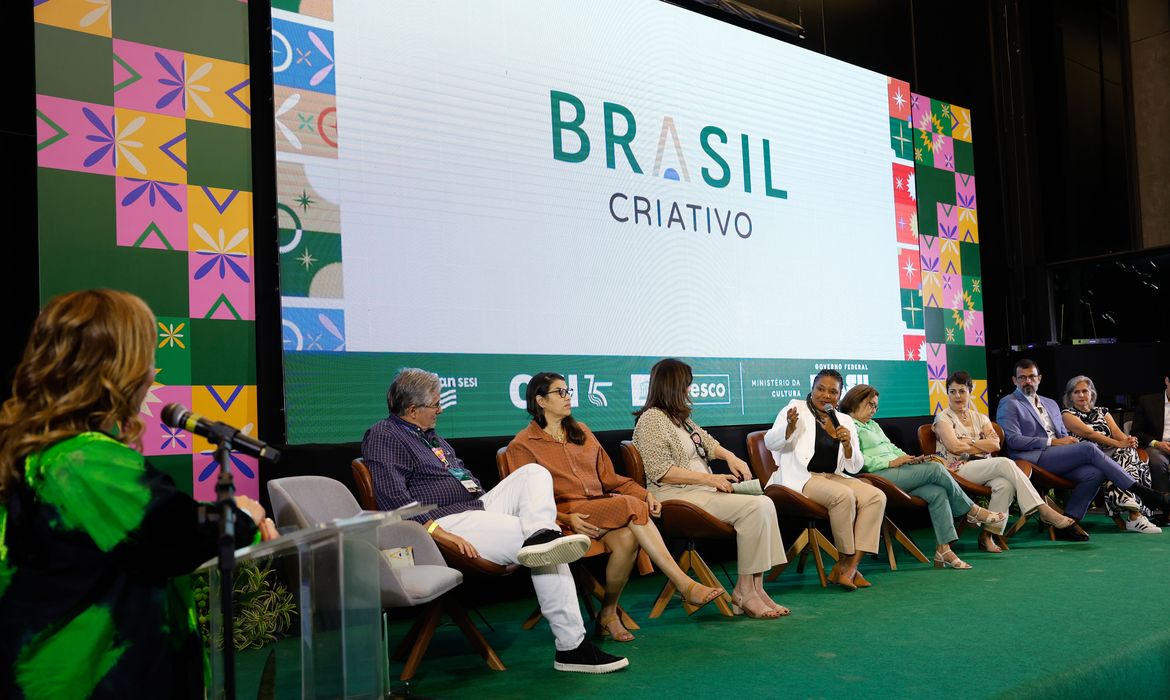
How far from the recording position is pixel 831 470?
5.34 m

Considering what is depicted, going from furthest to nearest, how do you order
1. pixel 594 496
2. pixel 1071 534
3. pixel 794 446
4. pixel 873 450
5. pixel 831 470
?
pixel 1071 534
pixel 873 450
pixel 831 470
pixel 794 446
pixel 594 496

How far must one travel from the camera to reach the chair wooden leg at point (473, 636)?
3.56 metres

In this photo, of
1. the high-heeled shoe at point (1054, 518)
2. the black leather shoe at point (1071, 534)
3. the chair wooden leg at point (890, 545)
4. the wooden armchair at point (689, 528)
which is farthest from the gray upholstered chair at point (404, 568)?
the black leather shoe at point (1071, 534)

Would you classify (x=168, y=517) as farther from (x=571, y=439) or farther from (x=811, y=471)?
(x=811, y=471)

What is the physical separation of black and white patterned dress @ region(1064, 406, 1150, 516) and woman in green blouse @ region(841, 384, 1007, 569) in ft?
4.64

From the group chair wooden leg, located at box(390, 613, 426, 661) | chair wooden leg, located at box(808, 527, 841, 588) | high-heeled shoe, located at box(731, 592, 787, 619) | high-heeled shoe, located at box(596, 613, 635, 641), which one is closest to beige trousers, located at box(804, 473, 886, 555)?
chair wooden leg, located at box(808, 527, 841, 588)

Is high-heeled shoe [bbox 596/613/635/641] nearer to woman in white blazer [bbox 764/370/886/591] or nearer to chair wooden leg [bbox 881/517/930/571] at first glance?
woman in white blazer [bbox 764/370/886/591]

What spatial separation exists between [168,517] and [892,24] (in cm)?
772

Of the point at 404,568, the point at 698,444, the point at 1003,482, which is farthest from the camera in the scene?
the point at 1003,482

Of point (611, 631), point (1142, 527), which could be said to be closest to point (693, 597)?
point (611, 631)

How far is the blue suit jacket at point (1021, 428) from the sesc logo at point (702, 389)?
2149 millimetres

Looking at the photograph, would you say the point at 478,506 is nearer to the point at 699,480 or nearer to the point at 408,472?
the point at 408,472

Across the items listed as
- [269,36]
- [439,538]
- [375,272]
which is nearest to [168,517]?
[439,538]

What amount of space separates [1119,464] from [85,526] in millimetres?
6934
